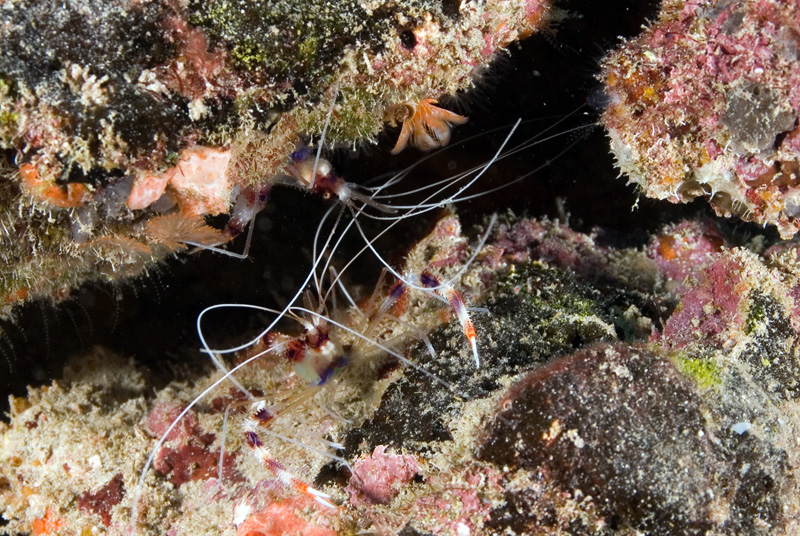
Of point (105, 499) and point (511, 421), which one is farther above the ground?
point (511, 421)

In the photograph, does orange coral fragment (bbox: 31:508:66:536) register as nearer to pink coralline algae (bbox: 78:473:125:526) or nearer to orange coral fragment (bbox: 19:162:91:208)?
pink coralline algae (bbox: 78:473:125:526)

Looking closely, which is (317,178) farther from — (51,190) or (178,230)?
(51,190)

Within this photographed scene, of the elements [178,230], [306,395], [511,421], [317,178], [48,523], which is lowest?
[48,523]

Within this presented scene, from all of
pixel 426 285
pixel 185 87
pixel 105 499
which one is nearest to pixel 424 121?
pixel 426 285

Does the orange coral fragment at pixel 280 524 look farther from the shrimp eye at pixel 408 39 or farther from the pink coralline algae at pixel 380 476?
the shrimp eye at pixel 408 39

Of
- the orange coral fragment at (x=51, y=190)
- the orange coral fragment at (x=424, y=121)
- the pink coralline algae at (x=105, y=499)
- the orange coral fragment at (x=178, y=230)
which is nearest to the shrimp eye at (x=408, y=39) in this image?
the orange coral fragment at (x=424, y=121)

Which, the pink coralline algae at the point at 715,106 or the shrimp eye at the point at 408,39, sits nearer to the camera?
the pink coralline algae at the point at 715,106
